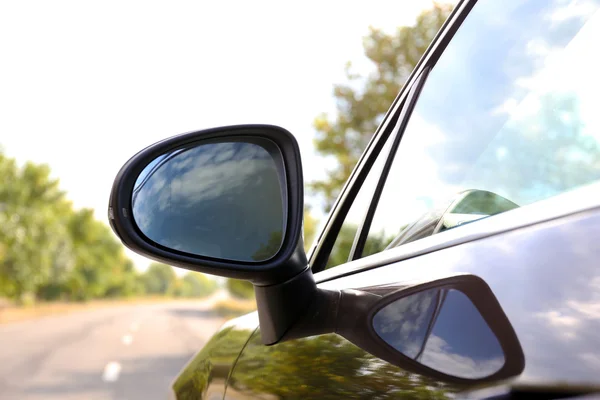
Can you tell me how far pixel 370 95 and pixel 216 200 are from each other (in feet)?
62.8

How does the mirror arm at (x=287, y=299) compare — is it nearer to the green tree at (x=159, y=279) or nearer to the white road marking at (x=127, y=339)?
the white road marking at (x=127, y=339)

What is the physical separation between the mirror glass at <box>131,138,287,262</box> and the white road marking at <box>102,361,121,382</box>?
14.5 meters

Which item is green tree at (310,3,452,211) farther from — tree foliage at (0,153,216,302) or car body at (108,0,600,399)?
tree foliage at (0,153,216,302)

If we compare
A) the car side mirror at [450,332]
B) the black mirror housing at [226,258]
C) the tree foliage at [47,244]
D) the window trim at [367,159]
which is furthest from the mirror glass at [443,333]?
the tree foliage at [47,244]

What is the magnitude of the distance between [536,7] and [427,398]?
643 millimetres

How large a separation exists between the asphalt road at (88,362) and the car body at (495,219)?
5.79m

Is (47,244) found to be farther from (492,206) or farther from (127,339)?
(492,206)

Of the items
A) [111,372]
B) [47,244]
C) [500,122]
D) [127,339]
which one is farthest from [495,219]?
→ [47,244]

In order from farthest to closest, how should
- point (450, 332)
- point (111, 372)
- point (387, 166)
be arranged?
point (111, 372)
point (387, 166)
point (450, 332)

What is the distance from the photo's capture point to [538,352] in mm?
771

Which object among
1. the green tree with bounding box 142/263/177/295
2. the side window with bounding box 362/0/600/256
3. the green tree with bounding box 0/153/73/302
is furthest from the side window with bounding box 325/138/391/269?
the green tree with bounding box 142/263/177/295

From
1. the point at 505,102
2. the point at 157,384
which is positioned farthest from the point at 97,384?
the point at 505,102

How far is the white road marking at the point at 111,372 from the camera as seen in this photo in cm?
1540

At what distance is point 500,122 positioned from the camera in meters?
1.21
